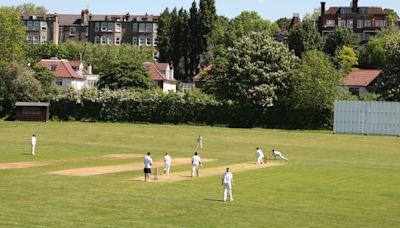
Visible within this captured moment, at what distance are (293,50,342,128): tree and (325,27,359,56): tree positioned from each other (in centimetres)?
5184

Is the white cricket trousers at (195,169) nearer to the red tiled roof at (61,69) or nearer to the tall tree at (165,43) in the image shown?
the red tiled roof at (61,69)

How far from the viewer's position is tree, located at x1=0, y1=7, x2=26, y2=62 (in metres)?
123

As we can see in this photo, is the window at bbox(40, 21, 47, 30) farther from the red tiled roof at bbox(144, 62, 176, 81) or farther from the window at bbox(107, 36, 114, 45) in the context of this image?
the red tiled roof at bbox(144, 62, 176, 81)

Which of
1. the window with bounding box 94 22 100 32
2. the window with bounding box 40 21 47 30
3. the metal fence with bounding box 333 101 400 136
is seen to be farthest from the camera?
the window with bounding box 94 22 100 32

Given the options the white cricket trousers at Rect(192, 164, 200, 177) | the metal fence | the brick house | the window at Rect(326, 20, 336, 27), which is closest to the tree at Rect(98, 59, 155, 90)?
the brick house

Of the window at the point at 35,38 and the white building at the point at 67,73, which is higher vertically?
the window at the point at 35,38

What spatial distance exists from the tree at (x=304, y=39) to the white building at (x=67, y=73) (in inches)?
1534

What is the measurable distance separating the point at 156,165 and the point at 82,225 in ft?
89.2

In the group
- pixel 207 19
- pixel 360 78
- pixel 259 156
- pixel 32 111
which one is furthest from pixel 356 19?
pixel 259 156

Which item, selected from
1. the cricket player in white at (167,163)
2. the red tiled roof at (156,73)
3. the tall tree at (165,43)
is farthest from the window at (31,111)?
the cricket player in white at (167,163)

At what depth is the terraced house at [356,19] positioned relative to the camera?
174 metres

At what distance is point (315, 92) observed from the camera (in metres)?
97.6

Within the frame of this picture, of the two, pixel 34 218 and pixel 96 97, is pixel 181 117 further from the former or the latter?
pixel 34 218

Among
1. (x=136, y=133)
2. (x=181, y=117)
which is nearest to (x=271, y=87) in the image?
(x=181, y=117)
